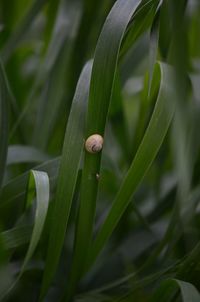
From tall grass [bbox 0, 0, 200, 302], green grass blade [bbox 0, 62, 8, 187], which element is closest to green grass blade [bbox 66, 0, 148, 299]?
tall grass [bbox 0, 0, 200, 302]

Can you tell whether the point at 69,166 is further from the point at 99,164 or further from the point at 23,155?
the point at 23,155

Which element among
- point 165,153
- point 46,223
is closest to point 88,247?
point 46,223

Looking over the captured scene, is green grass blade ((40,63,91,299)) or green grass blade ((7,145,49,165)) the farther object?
green grass blade ((7,145,49,165))

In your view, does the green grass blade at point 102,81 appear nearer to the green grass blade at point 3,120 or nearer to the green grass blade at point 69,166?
the green grass blade at point 69,166

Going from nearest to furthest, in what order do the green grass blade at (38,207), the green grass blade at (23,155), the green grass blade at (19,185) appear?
the green grass blade at (38,207) → the green grass blade at (19,185) → the green grass blade at (23,155)

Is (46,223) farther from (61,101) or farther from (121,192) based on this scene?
(61,101)

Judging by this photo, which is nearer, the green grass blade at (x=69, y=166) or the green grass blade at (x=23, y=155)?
the green grass blade at (x=69, y=166)

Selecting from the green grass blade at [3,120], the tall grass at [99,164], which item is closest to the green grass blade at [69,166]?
the tall grass at [99,164]

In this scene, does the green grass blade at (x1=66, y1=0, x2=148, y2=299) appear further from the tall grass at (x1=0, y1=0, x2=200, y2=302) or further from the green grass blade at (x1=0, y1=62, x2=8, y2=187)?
the green grass blade at (x1=0, y1=62, x2=8, y2=187)
